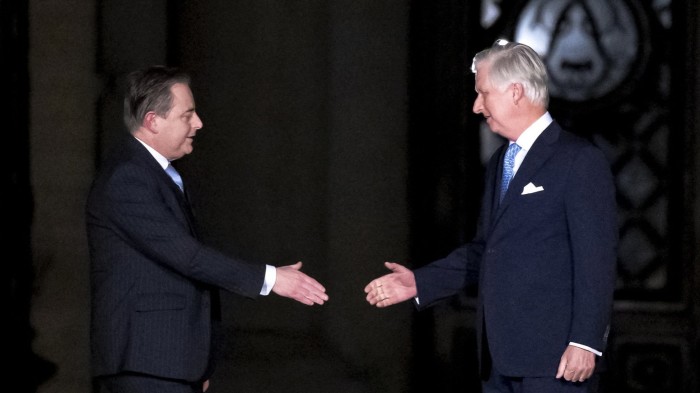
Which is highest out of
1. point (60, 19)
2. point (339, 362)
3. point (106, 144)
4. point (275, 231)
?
point (60, 19)

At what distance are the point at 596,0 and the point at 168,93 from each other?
102 inches

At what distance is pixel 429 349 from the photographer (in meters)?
6.42

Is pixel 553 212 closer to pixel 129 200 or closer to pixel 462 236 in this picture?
pixel 129 200

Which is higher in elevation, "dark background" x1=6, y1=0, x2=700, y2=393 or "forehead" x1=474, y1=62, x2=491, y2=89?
"forehead" x1=474, y1=62, x2=491, y2=89

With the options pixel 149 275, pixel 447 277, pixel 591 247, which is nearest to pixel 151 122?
pixel 149 275

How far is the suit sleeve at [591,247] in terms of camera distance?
4039mm

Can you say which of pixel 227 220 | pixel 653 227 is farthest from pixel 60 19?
pixel 653 227

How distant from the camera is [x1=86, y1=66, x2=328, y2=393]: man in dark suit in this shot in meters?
4.27

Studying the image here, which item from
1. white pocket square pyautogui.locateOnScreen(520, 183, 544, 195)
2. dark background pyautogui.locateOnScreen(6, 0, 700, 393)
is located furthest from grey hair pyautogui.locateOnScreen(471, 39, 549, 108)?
dark background pyautogui.locateOnScreen(6, 0, 700, 393)

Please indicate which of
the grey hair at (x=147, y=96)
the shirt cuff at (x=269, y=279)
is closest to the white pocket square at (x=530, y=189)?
Answer: the shirt cuff at (x=269, y=279)

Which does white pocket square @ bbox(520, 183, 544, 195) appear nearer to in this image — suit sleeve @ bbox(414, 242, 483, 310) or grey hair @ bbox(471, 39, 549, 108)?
grey hair @ bbox(471, 39, 549, 108)

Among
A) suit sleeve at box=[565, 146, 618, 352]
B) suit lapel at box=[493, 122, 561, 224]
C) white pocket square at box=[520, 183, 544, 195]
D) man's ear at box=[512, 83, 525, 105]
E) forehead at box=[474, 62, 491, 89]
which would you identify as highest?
forehead at box=[474, 62, 491, 89]

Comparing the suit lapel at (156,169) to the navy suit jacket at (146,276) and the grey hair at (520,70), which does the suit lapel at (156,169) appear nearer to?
the navy suit jacket at (146,276)

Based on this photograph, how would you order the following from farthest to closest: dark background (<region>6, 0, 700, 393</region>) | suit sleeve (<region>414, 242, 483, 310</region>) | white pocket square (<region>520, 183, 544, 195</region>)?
dark background (<region>6, 0, 700, 393</region>) < suit sleeve (<region>414, 242, 483, 310</region>) < white pocket square (<region>520, 183, 544, 195</region>)
